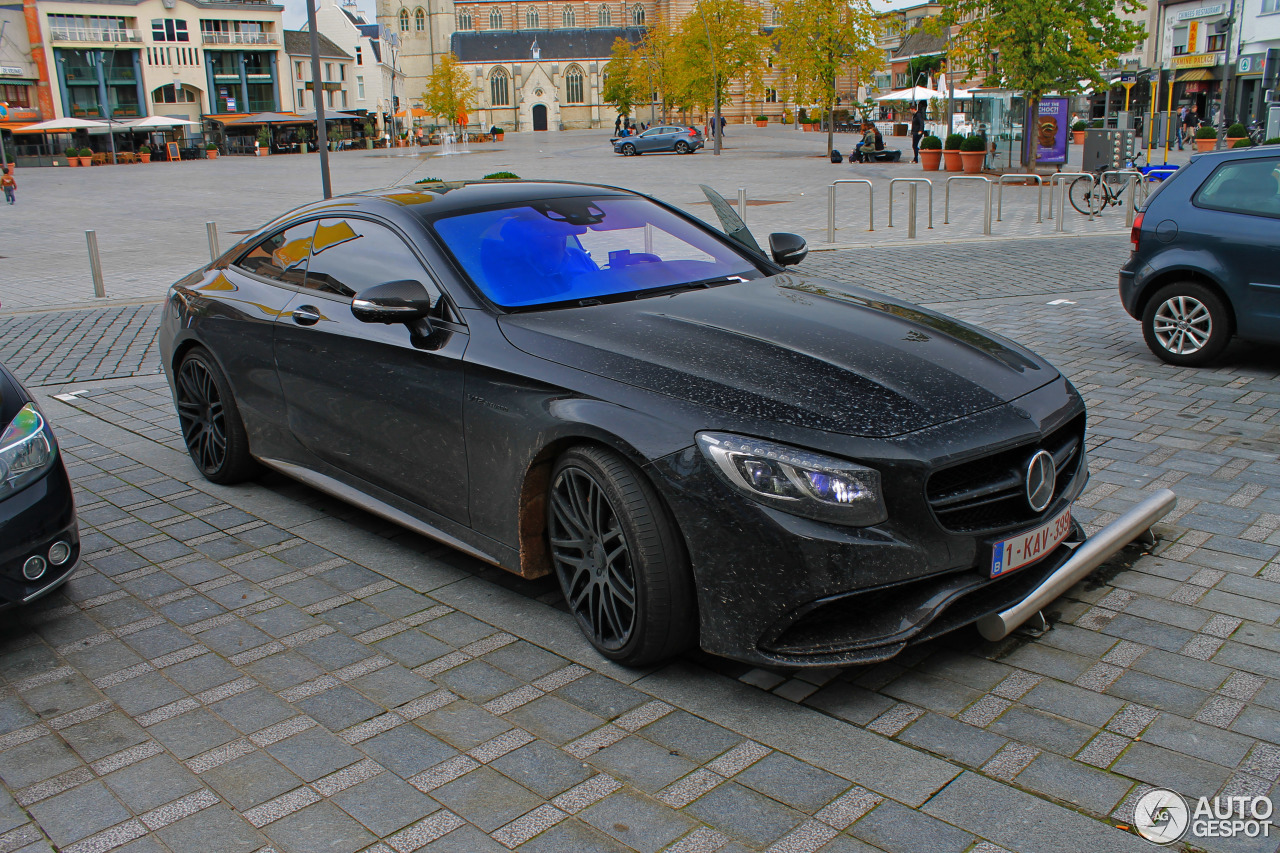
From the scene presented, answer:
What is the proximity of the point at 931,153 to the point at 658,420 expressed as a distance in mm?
31266

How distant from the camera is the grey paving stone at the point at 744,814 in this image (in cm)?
A: 266

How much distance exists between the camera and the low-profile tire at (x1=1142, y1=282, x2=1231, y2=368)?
24.0 ft

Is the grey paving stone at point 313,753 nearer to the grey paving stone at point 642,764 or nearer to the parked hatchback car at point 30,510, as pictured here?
the grey paving stone at point 642,764

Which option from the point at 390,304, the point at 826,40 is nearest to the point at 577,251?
the point at 390,304

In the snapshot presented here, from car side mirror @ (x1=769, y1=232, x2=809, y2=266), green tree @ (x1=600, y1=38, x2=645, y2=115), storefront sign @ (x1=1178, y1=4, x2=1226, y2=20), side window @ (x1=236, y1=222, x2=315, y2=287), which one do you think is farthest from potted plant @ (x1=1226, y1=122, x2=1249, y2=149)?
green tree @ (x1=600, y1=38, x2=645, y2=115)

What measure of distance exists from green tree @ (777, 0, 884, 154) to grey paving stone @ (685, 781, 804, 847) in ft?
130

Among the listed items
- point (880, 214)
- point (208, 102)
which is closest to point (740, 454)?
point (880, 214)

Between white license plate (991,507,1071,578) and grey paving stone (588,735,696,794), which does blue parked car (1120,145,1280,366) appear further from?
grey paving stone (588,735,696,794)

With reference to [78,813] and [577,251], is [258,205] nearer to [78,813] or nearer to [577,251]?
[577,251]

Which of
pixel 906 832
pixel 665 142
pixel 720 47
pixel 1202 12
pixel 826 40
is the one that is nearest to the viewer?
pixel 906 832

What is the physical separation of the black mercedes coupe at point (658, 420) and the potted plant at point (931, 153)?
2935 cm

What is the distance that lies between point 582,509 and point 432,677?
0.73 m

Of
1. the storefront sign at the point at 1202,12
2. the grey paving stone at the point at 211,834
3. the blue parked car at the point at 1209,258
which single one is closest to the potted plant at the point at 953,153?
the blue parked car at the point at 1209,258

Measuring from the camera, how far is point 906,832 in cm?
263
